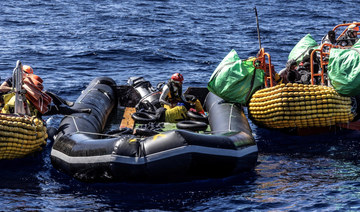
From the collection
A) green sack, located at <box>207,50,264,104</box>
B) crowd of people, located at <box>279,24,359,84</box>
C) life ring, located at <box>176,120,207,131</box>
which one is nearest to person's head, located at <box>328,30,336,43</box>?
crowd of people, located at <box>279,24,359,84</box>

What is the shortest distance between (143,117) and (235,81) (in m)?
2.14

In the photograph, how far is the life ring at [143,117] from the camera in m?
12.6

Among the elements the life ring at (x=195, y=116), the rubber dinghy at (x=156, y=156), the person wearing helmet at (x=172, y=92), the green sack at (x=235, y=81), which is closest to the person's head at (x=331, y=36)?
the green sack at (x=235, y=81)

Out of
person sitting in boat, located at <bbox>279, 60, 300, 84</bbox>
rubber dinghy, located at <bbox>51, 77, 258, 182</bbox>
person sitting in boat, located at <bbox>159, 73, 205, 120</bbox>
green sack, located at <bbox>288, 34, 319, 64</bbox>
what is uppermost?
green sack, located at <bbox>288, 34, 319, 64</bbox>

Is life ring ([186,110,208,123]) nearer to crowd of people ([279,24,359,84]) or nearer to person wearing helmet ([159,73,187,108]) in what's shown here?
person wearing helmet ([159,73,187,108])

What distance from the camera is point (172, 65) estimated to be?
21.0 meters

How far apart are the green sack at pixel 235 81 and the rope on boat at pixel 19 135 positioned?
4.03 meters

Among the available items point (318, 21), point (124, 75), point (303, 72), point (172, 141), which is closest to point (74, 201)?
point (172, 141)

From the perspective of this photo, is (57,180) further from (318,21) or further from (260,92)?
(318,21)

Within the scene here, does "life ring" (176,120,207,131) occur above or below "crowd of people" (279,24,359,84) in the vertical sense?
below

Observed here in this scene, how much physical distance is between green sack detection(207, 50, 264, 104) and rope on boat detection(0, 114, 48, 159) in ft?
13.2

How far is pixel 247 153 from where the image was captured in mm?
9891

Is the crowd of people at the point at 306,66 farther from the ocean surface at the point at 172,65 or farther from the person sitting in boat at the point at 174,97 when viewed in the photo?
the person sitting in boat at the point at 174,97

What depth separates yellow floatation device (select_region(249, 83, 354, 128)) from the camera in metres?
11.9
